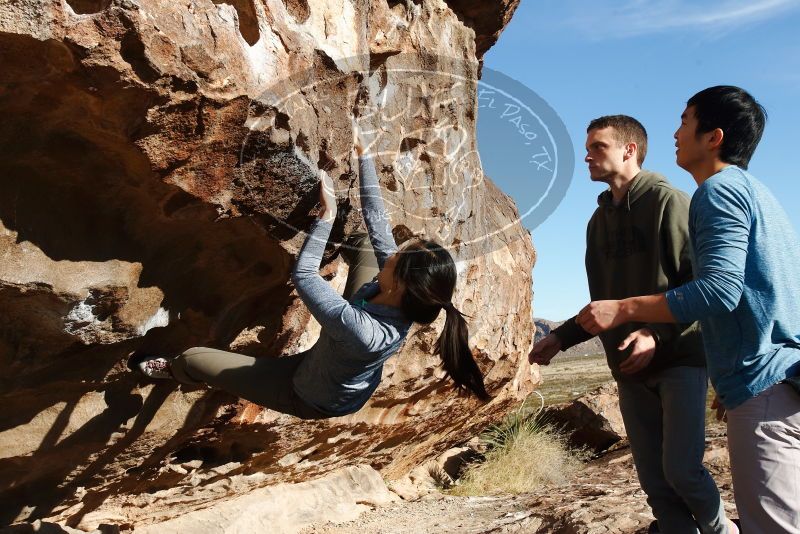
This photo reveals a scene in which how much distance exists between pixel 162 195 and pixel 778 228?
2349 mm

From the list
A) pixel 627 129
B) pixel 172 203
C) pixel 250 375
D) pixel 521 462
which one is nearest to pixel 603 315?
pixel 627 129

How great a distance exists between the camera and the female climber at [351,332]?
3.08 meters

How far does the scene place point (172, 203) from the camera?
10.6ft

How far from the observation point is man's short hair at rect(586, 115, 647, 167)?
12.1 ft

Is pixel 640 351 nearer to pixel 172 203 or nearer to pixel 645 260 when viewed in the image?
pixel 645 260

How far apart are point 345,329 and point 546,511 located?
3102mm

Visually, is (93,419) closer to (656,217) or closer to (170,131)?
(170,131)

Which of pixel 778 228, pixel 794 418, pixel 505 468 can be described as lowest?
pixel 505 468

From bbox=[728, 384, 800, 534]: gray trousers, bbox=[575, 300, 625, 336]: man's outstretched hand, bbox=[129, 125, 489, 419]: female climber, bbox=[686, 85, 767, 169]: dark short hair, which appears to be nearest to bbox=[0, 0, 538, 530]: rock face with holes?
bbox=[129, 125, 489, 419]: female climber

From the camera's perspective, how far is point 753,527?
2.38 m

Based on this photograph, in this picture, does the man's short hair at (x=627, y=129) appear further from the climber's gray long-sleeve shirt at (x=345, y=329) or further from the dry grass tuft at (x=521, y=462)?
the dry grass tuft at (x=521, y=462)

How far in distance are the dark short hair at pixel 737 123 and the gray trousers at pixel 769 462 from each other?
0.85m

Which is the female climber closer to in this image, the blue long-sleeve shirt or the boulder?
the blue long-sleeve shirt

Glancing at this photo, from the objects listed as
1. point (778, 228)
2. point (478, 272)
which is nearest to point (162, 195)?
point (778, 228)
